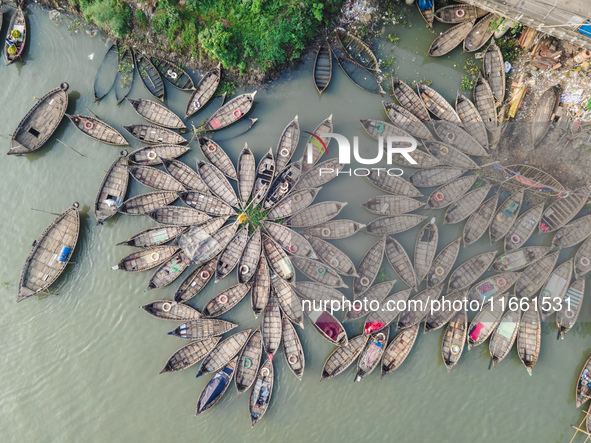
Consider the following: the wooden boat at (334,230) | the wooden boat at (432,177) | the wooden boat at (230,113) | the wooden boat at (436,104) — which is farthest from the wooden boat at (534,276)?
the wooden boat at (230,113)

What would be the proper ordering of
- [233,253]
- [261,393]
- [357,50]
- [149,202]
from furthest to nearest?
[357,50] → [149,202] → [233,253] → [261,393]

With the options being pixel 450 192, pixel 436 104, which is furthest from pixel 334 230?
pixel 436 104

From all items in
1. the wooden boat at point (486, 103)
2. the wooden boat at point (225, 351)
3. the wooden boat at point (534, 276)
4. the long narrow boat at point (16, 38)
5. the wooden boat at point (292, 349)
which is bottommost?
the wooden boat at point (225, 351)

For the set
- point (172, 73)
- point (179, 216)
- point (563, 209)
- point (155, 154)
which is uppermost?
point (563, 209)

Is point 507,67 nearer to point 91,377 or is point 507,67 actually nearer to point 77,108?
point 77,108

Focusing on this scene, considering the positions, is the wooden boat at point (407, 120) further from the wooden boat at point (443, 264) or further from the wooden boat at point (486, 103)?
the wooden boat at point (443, 264)

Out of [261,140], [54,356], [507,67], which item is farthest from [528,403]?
[54,356]

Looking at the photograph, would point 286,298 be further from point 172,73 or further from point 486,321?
point 172,73
